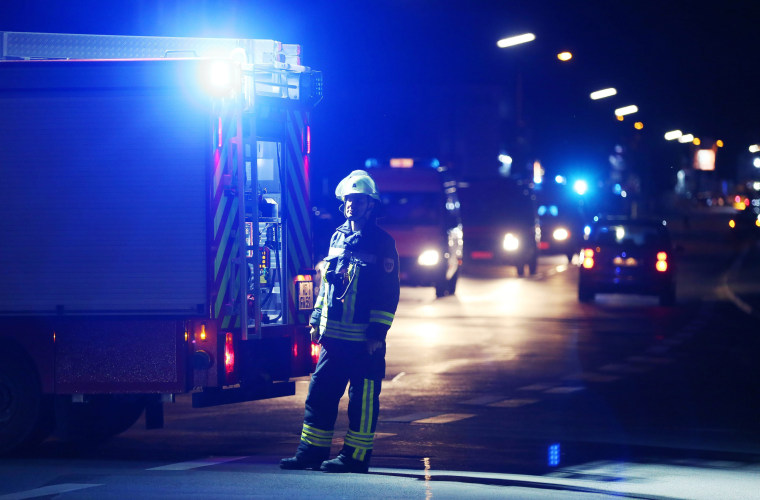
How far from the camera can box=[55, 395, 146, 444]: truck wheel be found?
29.9ft

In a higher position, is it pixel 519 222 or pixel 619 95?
pixel 619 95

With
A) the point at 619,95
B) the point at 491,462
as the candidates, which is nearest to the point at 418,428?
the point at 491,462

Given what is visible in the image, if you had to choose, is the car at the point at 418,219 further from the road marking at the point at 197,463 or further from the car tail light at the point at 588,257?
the road marking at the point at 197,463

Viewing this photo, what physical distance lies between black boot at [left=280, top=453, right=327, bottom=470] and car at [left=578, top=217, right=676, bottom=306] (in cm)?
1673

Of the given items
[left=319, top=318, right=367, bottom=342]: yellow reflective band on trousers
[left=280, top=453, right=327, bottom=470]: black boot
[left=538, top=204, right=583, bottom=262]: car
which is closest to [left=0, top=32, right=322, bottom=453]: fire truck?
[left=280, top=453, right=327, bottom=470]: black boot

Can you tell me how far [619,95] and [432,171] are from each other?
19.8 meters

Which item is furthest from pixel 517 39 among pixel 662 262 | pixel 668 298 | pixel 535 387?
pixel 535 387

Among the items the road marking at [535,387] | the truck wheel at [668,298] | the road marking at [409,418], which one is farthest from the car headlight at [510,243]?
the road marking at [409,418]

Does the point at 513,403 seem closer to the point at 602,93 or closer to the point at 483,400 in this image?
the point at 483,400

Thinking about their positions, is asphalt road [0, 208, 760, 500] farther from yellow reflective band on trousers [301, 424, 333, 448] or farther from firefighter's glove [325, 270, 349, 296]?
firefighter's glove [325, 270, 349, 296]

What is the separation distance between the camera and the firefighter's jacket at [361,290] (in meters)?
7.88

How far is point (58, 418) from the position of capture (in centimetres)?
918

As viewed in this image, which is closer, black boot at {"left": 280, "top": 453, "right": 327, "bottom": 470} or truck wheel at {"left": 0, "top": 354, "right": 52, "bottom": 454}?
black boot at {"left": 280, "top": 453, "right": 327, "bottom": 470}

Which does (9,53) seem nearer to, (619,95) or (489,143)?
(619,95)
